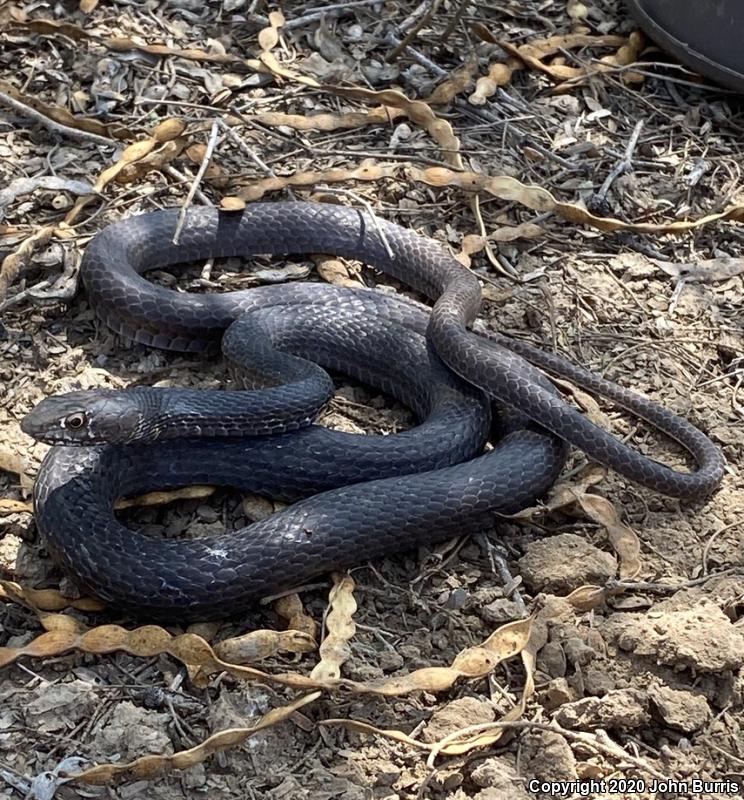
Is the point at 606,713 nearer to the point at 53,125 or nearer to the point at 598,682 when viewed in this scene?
the point at 598,682

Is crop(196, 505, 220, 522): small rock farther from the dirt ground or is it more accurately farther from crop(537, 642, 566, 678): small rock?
crop(537, 642, 566, 678): small rock

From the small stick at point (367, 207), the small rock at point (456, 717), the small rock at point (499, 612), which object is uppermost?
the small stick at point (367, 207)

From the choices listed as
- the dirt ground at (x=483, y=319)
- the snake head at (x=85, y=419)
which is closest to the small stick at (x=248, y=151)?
the dirt ground at (x=483, y=319)

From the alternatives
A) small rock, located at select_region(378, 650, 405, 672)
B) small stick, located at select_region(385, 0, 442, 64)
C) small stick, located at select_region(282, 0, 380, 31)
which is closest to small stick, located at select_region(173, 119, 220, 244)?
small stick, located at select_region(282, 0, 380, 31)

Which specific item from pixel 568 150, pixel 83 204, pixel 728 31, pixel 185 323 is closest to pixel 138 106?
pixel 83 204

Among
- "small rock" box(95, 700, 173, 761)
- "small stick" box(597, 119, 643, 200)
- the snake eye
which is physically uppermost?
"small stick" box(597, 119, 643, 200)

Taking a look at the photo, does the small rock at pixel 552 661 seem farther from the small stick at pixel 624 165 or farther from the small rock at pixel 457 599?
the small stick at pixel 624 165

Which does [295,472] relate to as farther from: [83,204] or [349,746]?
[83,204]
